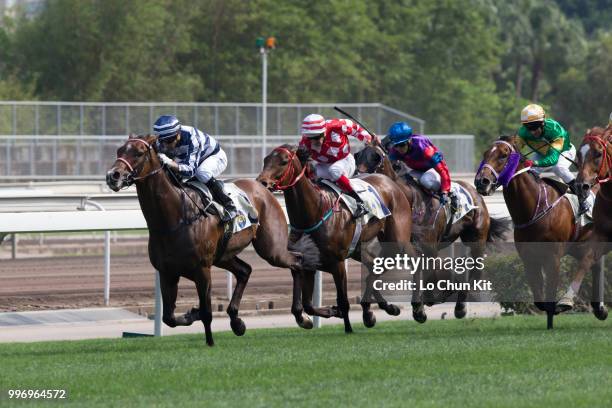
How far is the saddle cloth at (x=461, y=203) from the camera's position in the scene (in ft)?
44.2

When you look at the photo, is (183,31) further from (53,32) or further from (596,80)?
(596,80)

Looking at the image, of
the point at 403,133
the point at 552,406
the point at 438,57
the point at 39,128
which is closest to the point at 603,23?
the point at 438,57

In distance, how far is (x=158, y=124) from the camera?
11164 millimetres

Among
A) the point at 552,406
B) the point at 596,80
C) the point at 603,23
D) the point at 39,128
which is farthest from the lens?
the point at 603,23

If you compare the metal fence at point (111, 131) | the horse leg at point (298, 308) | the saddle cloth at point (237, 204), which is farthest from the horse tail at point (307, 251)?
the metal fence at point (111, 131)

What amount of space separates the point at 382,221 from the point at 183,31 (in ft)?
95.5

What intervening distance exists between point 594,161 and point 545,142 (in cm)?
113

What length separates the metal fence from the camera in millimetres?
29516

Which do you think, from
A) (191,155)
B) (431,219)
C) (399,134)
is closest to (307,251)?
(191,155)

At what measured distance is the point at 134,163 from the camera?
1072 cm

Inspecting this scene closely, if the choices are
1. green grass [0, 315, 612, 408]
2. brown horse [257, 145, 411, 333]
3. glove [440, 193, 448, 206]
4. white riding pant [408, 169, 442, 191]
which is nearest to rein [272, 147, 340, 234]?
brown horse [257, 145, 411, 333]

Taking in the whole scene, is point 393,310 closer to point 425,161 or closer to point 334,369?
point 425,161

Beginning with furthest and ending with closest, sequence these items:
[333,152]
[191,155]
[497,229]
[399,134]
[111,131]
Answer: [111,131]
[497,229]
[399,134]
[333,152]
[191,155]

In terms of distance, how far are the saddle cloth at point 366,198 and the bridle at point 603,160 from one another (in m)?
1.87
